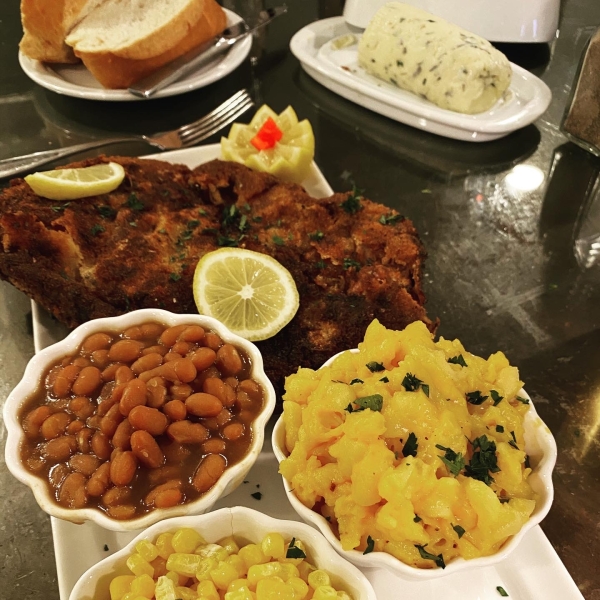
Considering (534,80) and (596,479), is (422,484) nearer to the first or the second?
(596,479)

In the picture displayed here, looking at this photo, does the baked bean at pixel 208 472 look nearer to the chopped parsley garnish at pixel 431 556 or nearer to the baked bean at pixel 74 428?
the baked bean at pixel 74 428

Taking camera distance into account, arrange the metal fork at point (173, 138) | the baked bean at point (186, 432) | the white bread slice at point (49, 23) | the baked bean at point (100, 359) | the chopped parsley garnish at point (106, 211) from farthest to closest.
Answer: the white bread slice at point (49, 23) → the metal fork at point (173, 138) → the chopped parsley garnish at point (106, 211) → the baked bean at point (100, 359) → the baked bean at point (186, 432)

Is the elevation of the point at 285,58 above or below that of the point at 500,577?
above

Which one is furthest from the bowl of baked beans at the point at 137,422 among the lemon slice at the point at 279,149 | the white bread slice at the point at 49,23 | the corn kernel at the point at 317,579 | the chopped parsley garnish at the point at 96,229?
the white bread slice at the point at 49,23

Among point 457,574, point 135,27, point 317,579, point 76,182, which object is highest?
point 135,27

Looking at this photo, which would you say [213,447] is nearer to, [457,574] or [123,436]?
[123,436]

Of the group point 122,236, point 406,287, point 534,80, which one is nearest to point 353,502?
point 406,287

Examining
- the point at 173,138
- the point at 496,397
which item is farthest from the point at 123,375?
the point at 173,138

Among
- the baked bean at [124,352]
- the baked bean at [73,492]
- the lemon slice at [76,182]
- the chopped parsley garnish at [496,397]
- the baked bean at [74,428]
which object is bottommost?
the baked bean at [73,492]
